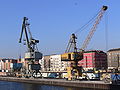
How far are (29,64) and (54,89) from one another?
45.5m

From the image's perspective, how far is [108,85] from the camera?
71750 millimetres

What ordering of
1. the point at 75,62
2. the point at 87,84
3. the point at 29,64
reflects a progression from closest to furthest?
the point at 87,84
the point at 75,62
the point at 29,64

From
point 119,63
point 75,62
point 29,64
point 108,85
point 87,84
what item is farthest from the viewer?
point 119,63

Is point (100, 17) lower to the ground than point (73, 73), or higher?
higher

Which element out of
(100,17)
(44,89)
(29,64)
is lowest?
(44,89)

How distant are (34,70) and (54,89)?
46.1 metres

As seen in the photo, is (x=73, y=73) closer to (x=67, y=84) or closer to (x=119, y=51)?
(x=67, y=84)

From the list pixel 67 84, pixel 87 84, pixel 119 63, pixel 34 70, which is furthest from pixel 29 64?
pixel 119 63

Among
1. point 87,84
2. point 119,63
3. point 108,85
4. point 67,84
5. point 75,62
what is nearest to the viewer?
point 108,85

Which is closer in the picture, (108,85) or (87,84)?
(108,85)

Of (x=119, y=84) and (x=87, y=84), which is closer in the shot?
(x=119, y=84)

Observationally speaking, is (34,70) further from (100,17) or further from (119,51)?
(119,51)

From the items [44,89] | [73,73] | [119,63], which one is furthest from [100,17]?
[119,63]

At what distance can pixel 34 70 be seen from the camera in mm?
125812
